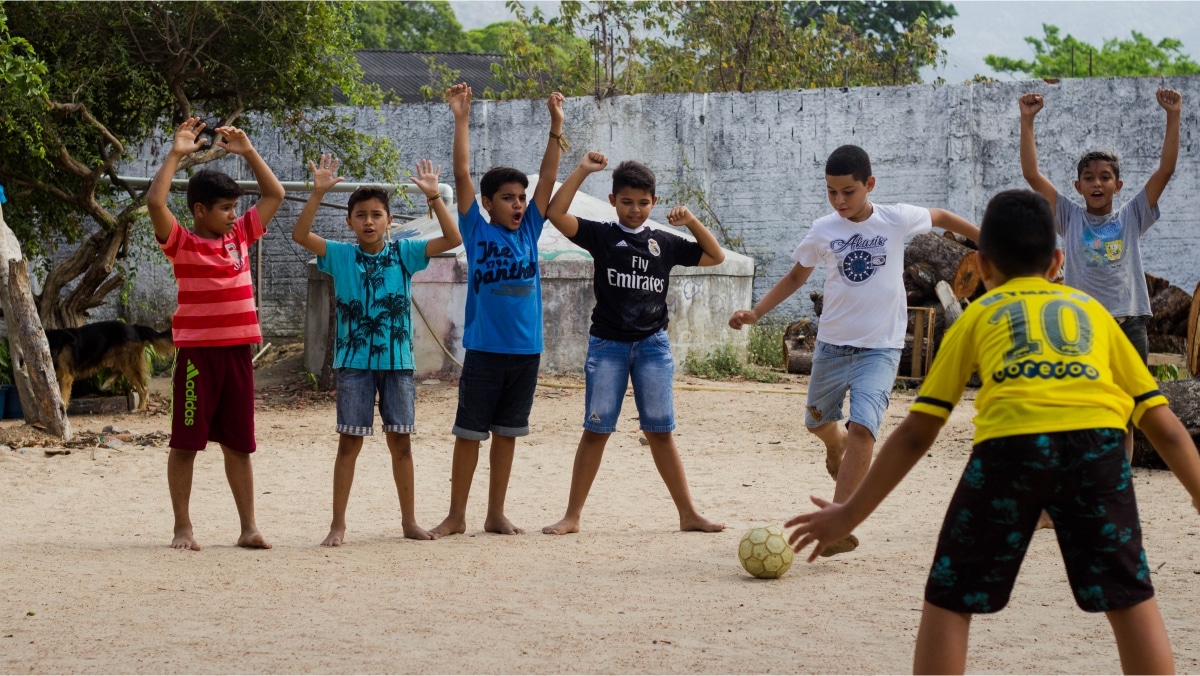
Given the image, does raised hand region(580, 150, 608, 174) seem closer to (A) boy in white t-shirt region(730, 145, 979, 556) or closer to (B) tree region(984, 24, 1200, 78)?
(A) boy in white t-shirt region(730, 145, 979, 556)

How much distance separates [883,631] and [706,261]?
94.2 inches

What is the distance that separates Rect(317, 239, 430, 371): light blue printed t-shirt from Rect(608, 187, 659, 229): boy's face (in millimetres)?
926

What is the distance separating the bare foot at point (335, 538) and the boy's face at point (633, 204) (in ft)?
6.21

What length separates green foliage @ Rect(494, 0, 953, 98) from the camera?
55.4 feet

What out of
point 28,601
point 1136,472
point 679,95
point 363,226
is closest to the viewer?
point 28,601

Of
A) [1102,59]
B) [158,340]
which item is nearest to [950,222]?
[158,340]

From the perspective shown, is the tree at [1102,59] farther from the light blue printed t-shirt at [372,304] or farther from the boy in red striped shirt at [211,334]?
the boy in red striped shirt at [211,334]

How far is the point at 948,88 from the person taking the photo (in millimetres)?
13633

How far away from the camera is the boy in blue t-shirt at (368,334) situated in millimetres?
5215

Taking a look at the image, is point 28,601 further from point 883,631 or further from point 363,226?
point 883,631

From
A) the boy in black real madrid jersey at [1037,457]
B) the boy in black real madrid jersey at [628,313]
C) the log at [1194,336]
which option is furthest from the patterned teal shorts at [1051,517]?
the log at [1194,336]

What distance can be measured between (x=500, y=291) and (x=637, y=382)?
0.75 meters

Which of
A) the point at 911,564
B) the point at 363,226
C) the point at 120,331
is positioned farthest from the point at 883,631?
the point at 120,331

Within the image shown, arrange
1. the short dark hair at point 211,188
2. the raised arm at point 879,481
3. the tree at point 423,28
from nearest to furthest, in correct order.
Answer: the raised arm at point 879,481
the short dark hair at point 211,188
the tree at point 423,28
